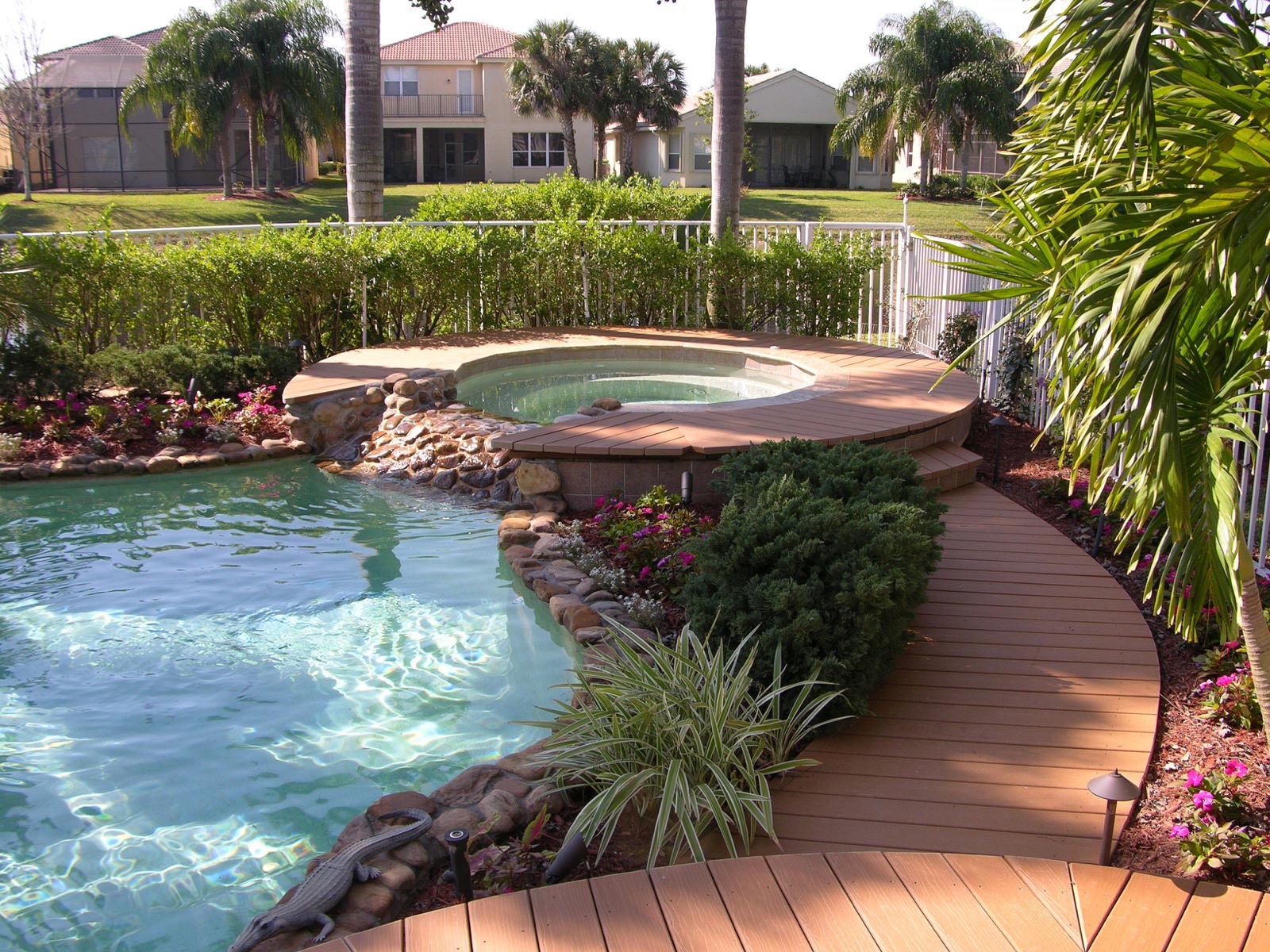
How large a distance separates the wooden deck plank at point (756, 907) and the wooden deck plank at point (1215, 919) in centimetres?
90

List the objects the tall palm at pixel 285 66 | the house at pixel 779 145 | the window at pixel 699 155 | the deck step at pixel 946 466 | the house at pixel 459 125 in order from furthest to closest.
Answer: the house at pixel 459 125 < the house at pixel 779 145 < the window at pixel 699 155 < the tall palm at pixel 285 66 < the deck step at pixel 946 466

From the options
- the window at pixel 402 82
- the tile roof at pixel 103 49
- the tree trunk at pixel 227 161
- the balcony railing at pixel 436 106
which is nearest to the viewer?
the tree trunk at pixel 227 161

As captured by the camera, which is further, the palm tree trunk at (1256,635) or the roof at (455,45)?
the roof at (455,45)

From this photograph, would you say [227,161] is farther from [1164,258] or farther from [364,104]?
[1164,258]

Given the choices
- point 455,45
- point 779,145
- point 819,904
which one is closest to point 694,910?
point 819,904

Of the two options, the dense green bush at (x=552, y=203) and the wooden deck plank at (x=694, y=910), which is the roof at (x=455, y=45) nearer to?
the dense green bush at (x=552, y=203)

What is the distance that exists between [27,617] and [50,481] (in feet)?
8.18

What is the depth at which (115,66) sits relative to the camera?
33906mm

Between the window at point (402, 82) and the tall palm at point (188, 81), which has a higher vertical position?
the window at point (402, 82)

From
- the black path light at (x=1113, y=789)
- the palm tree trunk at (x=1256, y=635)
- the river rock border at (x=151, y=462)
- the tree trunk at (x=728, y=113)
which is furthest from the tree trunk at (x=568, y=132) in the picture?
the black path light at (x=1113, y=789)

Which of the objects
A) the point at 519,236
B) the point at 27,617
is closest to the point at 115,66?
the point at 519,236

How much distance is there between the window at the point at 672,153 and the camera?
123 ft

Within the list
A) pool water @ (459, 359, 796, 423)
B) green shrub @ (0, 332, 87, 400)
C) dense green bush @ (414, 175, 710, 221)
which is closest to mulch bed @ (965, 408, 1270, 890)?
pool water @ (459, 359, 796, 423)

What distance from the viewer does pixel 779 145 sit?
39.0 m
